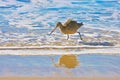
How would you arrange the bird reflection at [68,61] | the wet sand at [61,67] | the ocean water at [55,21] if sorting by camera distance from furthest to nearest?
the ocean water at [55,21], the bird reflection at [68,61], the wet sand at [61,67]

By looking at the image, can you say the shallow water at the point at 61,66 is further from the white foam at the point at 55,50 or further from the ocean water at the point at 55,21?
the ocean water at the point at 55,21

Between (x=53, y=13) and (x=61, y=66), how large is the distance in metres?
5.25

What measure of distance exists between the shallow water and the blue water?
8.69 ft

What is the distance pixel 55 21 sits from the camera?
976cm

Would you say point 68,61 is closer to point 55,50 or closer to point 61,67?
point 61,67

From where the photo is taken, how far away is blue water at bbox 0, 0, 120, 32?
9391 millimetres

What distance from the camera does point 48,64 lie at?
233 inches

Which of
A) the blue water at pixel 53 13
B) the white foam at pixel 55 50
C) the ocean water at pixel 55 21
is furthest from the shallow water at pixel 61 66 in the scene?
the blue water at pixel 53 13

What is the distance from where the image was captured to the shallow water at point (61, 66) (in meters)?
5.36

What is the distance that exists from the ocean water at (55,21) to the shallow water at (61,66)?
1.08 metres

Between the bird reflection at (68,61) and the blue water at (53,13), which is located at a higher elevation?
the bird reflection at (68,61)

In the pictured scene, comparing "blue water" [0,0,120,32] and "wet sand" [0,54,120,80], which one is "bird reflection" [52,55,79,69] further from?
"blue water" [0,0,120,32]

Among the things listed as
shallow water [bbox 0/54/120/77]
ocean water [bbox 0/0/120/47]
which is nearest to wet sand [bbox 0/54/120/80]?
shallow water [bbox 0/54/120/77]

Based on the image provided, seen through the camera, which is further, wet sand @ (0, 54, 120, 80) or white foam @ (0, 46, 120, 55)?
white foam @ (0, 46, 120, 55)
